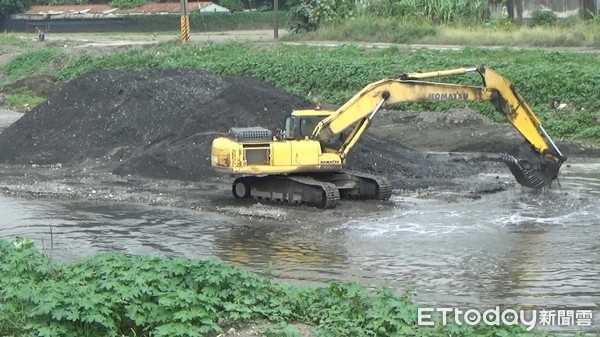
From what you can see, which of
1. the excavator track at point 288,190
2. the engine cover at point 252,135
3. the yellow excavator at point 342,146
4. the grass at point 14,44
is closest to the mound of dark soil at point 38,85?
the grass at point 14,44

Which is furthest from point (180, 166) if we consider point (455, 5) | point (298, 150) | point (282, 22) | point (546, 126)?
point (282, 22)

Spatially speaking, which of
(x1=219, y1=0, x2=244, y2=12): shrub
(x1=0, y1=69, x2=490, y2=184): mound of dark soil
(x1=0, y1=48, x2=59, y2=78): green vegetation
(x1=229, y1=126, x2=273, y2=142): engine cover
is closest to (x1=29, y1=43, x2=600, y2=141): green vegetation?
(x1=0, y1=48, x2=59, y2=78): green vegetation

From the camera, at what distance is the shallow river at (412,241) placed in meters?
→ 14.5

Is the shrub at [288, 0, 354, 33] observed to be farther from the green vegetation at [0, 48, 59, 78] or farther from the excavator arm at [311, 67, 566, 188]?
the excavator arm at [311, 67, 566, 188]

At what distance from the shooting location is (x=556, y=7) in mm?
46125

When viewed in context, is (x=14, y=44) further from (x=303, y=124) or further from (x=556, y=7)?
(x=303, y=124)

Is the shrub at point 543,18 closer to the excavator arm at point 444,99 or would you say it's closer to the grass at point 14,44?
the grass at point 14,44

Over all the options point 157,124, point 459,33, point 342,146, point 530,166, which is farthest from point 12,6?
point 530,166

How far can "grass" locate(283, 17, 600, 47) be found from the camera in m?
40.3

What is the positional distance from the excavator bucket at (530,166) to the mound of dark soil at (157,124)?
3.00 metres

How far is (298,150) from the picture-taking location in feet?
66.8

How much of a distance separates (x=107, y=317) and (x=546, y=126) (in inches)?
818

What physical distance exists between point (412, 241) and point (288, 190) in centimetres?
397

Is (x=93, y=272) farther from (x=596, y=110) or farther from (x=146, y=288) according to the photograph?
(x=596, y=110)
